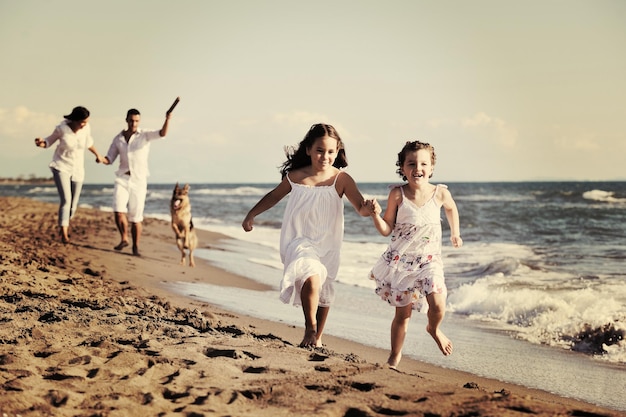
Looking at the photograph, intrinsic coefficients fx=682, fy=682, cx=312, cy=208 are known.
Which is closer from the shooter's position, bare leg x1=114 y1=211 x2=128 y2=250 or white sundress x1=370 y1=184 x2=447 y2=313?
white sundress x1=370 y1=184 x2=447 y2=313

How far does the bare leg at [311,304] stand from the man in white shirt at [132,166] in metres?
5.67

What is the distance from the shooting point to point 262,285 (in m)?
9.28

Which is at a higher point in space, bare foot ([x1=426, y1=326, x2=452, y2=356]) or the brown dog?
the brown dog

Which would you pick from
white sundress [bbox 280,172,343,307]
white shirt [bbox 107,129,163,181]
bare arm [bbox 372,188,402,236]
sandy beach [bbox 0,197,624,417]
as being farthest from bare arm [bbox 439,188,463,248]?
white shirt [bbox 107,129,163,181]

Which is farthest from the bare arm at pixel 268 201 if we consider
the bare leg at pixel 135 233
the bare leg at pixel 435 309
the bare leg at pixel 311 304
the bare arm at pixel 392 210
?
the bare leg at pixel 135 233

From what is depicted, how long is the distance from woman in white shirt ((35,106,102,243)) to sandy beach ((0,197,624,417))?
347 cm

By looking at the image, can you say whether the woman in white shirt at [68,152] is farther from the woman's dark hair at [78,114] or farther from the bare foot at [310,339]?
the bare foot at [310,339]

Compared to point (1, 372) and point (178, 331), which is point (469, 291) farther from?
point (1, 372)

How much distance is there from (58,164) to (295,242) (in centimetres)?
640

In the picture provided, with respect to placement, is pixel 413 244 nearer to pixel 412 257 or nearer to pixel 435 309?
pixel 412 257

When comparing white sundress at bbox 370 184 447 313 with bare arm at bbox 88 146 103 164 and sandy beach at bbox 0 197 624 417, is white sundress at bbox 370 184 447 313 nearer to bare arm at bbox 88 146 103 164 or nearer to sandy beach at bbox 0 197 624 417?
sandy beach at bbox 0 197 624 417

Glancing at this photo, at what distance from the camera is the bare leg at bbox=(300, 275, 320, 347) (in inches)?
194

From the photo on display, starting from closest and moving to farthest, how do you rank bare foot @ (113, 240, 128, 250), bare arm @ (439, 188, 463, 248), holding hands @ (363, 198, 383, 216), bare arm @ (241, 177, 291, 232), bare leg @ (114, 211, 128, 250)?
holding hands @ (363, 198, 383, 216) → bare arm @ (439, 188, 463, 248) → bare arm @ (241, 177, 291, 232) → bare leg @ (114, 211, 128, 250) → bare foot @ (113, 240, 128, 250)

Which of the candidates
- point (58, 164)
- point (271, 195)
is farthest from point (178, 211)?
point (271, 195)
